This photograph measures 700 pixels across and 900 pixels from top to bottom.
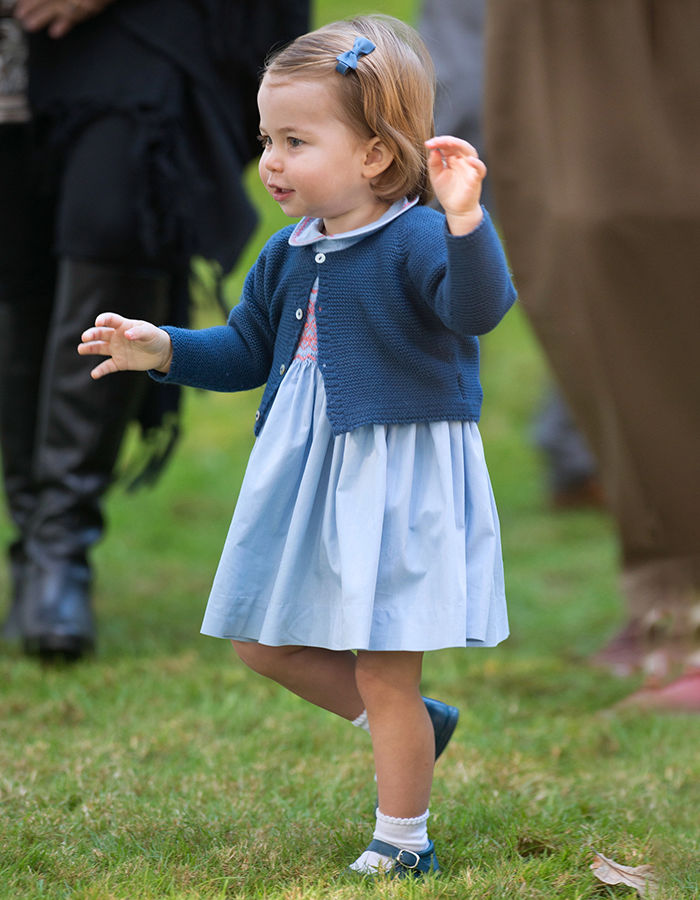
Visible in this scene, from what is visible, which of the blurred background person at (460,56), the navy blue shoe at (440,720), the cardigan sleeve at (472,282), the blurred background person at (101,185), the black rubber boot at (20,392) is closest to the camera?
the cardigan sleeve at (472,282)

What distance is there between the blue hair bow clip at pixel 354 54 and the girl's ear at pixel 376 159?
0.11m

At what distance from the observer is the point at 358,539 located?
1724 mm

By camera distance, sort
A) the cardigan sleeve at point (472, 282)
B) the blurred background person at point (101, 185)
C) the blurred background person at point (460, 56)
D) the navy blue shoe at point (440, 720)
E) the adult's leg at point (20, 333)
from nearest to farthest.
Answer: the cardigan sleeve at point (472, 282)
the navy blue shoe at point (440, 720)
the blurred background person at point (101, 185)
the adult's leg at point (20, 333)
the blurred background person at point (460, 56)

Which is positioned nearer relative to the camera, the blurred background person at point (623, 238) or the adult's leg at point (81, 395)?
the blurred background person at point (623, 238)

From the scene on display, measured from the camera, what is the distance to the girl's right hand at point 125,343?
1.80 meters

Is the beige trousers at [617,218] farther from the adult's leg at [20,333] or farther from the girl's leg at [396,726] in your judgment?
the girl's leg at [396,726]

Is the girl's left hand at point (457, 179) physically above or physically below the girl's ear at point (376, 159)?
below

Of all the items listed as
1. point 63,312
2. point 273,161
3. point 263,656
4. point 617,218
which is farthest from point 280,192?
point 63,312

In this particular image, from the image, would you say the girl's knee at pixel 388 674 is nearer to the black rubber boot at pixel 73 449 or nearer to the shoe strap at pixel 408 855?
the shoe strap at pixel 408 855

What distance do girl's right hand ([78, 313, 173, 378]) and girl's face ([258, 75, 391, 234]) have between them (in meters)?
0.25

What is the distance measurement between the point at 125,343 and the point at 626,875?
3.17 feet

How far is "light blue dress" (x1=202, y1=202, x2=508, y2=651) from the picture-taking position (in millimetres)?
1727

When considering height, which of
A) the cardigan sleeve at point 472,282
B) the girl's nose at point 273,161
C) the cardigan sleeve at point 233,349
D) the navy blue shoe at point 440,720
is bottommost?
the navy blue shoe at point 440,720

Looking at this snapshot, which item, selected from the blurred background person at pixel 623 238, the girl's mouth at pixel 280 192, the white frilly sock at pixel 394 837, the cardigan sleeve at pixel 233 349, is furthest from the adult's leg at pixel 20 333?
the white frilly sock at pixel 394 837
